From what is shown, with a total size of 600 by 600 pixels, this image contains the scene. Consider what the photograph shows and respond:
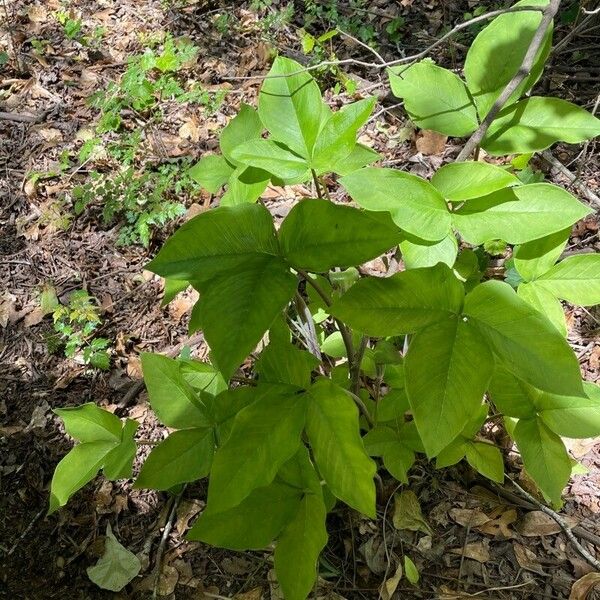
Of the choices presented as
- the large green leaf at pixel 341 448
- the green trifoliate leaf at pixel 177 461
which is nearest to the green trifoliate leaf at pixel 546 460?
the large green leaf at pixel 341 448

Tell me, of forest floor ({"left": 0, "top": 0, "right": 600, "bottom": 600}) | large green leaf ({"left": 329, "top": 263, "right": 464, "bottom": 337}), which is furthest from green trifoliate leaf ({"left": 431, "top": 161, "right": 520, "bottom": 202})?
forest floor ({"left": 0, "top": 0, "right": 600, "bottom": 600})

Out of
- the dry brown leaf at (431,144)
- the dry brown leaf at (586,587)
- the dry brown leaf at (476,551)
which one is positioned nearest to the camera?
the dry brown leaf at (586,587)

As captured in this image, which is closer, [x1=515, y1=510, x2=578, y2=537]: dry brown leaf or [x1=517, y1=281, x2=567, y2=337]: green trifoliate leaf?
[x1=517, y1=281, x2=567, y2=337]: green trifoliate leaf

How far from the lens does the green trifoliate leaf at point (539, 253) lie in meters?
1.40

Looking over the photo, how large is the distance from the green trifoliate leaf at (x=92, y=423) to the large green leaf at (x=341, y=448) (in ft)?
2.15

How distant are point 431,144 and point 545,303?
61.9 inches

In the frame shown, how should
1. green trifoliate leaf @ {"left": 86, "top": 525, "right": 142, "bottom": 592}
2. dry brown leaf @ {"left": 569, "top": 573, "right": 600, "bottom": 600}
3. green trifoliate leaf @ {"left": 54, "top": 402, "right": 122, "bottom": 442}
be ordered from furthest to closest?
green trifoliate leaf @ {"left": 86, "top": 525, "right": 142, "bottom": 592} < dry brown leaf @ {"left": 569, "top": 573, "right": 600, "bottom": 600} < green trifoliate leaf @ {"left": 54, "top": 402, "right": 122, "bottom": 442}

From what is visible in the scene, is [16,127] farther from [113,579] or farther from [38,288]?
[113,579]

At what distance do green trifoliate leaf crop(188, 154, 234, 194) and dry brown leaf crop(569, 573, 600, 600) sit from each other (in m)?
1.57

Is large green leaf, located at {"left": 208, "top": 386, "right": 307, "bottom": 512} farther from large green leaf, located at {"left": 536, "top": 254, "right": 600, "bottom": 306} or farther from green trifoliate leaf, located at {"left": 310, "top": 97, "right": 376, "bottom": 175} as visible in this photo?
large green leaf, located at {"left": 536, "top": 254, "right": 600, "bottom": 306}

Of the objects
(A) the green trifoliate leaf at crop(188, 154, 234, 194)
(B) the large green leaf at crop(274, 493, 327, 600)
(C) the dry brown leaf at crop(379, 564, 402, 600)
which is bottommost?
(C) the dry brown leaf at crop(379, 564, 402, 600)

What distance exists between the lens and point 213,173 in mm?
→ 1624

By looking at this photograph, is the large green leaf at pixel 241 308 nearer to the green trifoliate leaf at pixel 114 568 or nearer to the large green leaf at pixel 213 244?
the large green leaf at pixel 213 244

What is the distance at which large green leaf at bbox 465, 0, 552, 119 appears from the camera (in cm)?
136
